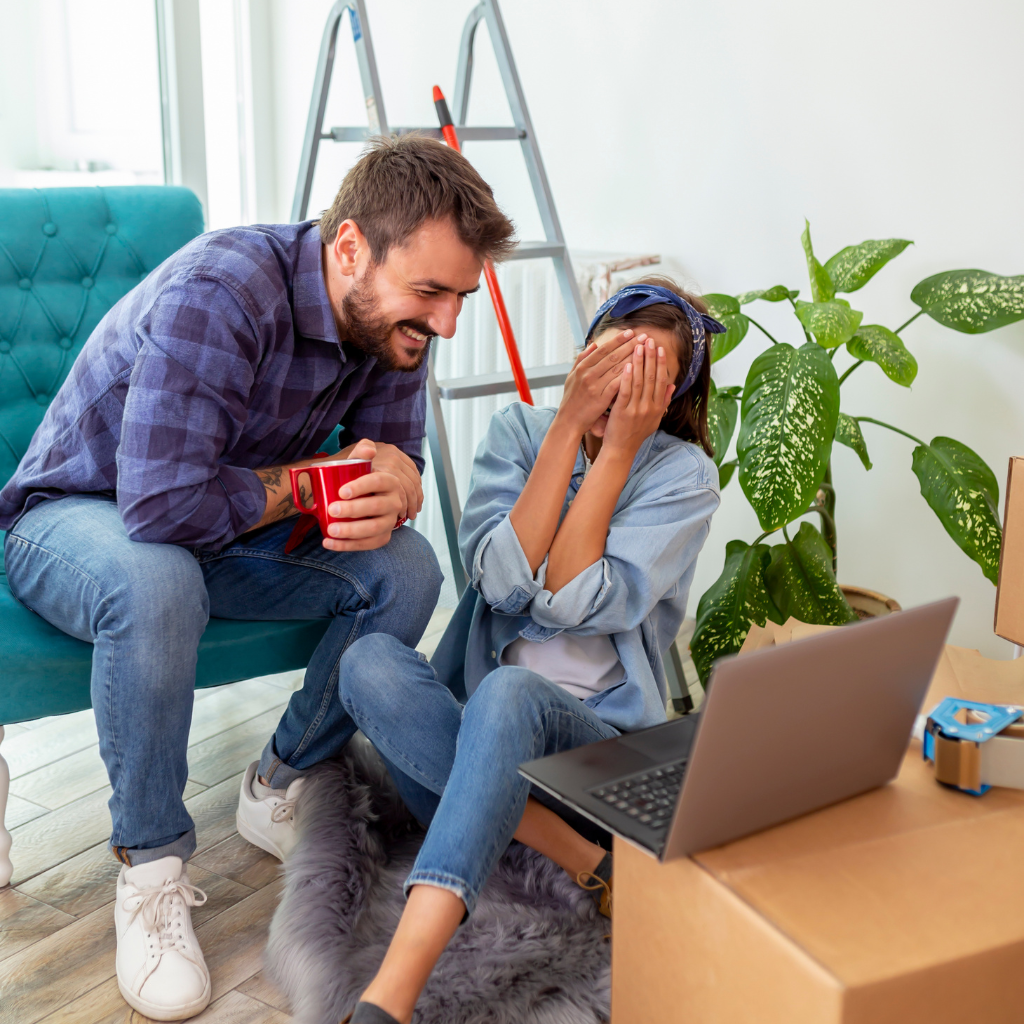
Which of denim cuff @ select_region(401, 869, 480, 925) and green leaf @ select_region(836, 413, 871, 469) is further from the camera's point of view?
green leaf @ select_region(836, 413, 871, 469)

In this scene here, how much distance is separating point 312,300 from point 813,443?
0.78 metres

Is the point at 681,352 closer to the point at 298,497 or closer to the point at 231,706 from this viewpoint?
the point at 298,497

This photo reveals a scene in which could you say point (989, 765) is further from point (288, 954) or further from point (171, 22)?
point (171, 22)

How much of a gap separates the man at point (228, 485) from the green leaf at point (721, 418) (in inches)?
21.6

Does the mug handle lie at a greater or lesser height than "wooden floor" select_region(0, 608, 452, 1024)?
greater

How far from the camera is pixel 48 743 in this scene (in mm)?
1816

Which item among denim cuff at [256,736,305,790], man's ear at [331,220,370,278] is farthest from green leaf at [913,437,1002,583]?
denim cuff at [256,736,305,790]

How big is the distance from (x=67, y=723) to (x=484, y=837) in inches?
47.0

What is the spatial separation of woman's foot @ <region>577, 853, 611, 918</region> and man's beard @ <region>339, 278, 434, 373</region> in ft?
2.36

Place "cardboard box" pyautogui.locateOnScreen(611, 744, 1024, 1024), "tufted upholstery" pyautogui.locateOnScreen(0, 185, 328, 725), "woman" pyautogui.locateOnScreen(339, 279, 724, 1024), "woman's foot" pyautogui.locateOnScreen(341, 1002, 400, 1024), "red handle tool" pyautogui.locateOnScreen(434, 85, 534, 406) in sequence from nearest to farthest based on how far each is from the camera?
"cardboard box" pyautogui.locateOnScreen(611, 744, 1024, 1024)
"woman's foot" pyautogui.locateOnScreen(341, 1002, 400, 1024)
"woman" pyautogui.locateOnScreen(339, 279, 724, 1024)
"tufted upholstery" pyautogui.locateOnScreen(0, 185, 328, 725)
"red handle tool" pyautogui.locateOnScreen(434, 85, 534, 406)

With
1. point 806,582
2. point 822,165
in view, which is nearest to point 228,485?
point 806,582

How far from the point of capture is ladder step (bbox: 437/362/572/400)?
1.94m

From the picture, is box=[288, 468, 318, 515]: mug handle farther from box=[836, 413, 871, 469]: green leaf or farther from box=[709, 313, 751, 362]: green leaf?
box=[836, 413, 871, 469]: green leaf

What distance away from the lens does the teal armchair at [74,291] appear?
1428mm
